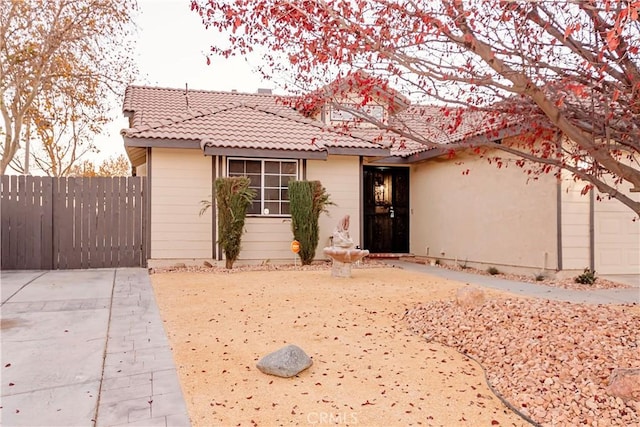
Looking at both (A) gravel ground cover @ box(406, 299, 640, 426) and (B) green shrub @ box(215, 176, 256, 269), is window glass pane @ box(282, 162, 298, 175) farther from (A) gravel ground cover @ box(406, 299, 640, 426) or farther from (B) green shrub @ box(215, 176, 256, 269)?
(A) gravel ground cover @ box(406, 299, 640, 426)

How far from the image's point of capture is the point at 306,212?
10711mm

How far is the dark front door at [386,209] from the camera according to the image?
45.7 feet

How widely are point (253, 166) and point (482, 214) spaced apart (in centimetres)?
555

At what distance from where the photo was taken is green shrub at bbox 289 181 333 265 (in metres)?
10.7

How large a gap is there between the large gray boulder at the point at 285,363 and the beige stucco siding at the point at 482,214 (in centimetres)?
695

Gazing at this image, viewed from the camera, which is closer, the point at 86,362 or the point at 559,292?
the point at 86,362

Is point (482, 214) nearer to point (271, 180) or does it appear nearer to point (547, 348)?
point (271, 180)

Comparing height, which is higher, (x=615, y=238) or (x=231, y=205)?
(x=231, y=205)

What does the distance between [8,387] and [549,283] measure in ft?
27.3

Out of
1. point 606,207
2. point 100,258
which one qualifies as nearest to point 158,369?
point 100,258

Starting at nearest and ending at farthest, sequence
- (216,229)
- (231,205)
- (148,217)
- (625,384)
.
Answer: (625,384) → (231,205) → (148,217) → (216,229)

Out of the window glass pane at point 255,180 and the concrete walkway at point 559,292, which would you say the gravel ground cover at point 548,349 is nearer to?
the concrete walkway at point 559,292

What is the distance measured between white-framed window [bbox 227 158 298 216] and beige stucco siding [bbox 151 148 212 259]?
2.67 feet

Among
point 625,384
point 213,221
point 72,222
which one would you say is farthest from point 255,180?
point 625,384
